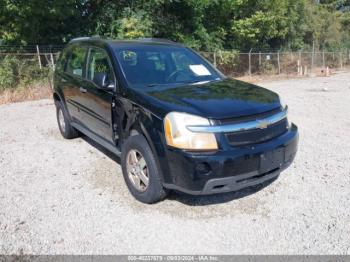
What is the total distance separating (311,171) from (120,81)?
9.19 ft

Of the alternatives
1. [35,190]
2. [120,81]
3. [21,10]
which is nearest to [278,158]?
[120,81]

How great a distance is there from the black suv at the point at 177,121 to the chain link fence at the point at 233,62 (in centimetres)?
925

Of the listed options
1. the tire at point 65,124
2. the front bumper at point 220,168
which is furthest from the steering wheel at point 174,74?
the tire at point 65,124

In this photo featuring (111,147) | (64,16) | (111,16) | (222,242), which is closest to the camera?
(222,242)

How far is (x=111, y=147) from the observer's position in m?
4.48

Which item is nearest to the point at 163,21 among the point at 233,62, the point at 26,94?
the point at 233,62

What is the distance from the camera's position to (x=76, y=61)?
5508 mm

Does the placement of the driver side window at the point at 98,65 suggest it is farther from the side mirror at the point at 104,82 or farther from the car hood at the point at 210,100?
the car hood at the point at 210,100

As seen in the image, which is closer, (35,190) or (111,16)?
(35,190)

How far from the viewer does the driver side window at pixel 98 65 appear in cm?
435

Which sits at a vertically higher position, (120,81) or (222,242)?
(120,81)

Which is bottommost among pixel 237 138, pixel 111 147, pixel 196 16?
pixel 111 147

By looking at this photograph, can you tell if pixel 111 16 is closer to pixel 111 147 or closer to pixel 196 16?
pixel 196 16

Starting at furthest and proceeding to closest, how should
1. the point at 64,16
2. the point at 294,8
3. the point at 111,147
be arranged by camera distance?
the point at 294,8 → the point at 64,16 → the point at 111,147
